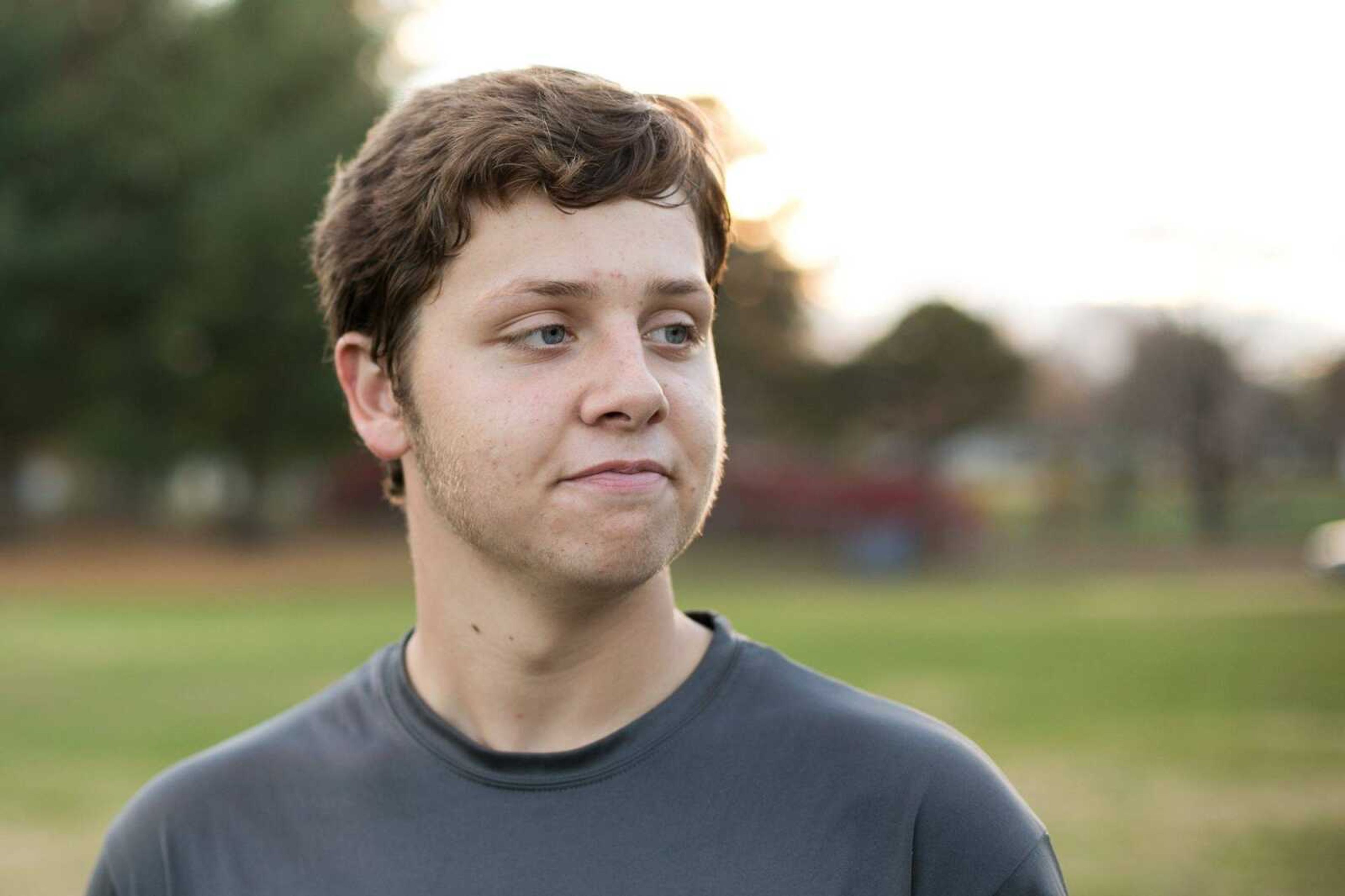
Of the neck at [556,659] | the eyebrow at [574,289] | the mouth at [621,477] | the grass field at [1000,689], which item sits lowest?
the grass field at [1000,689]

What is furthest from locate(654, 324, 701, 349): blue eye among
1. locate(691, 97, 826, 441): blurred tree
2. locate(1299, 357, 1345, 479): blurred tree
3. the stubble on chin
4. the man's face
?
locate(691, 97, 826, 441): blurred tree

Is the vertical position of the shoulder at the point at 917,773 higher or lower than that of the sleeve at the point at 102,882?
higher

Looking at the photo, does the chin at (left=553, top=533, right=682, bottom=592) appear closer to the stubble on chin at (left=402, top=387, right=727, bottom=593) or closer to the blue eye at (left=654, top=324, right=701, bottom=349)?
→ the stubble on chin at (left=402, top=387, right=727, bottom=593)

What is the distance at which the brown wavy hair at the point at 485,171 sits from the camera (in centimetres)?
209

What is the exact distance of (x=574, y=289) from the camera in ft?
6.67

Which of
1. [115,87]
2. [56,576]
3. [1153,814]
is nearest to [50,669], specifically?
[1153,814]

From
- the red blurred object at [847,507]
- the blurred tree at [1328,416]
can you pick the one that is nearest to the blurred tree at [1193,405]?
the blurred tree at [1328,416]

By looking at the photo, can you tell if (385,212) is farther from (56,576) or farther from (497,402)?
(56,576)

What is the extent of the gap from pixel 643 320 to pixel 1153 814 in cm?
840

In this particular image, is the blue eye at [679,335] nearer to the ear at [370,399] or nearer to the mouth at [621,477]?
the mouth at [621,477]

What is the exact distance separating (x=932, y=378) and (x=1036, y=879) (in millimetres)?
36094

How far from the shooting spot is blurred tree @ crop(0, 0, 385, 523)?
3009cm

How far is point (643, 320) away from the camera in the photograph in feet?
6.89

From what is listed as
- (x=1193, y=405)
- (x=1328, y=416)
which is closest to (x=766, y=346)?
(x=1193, y=405)
